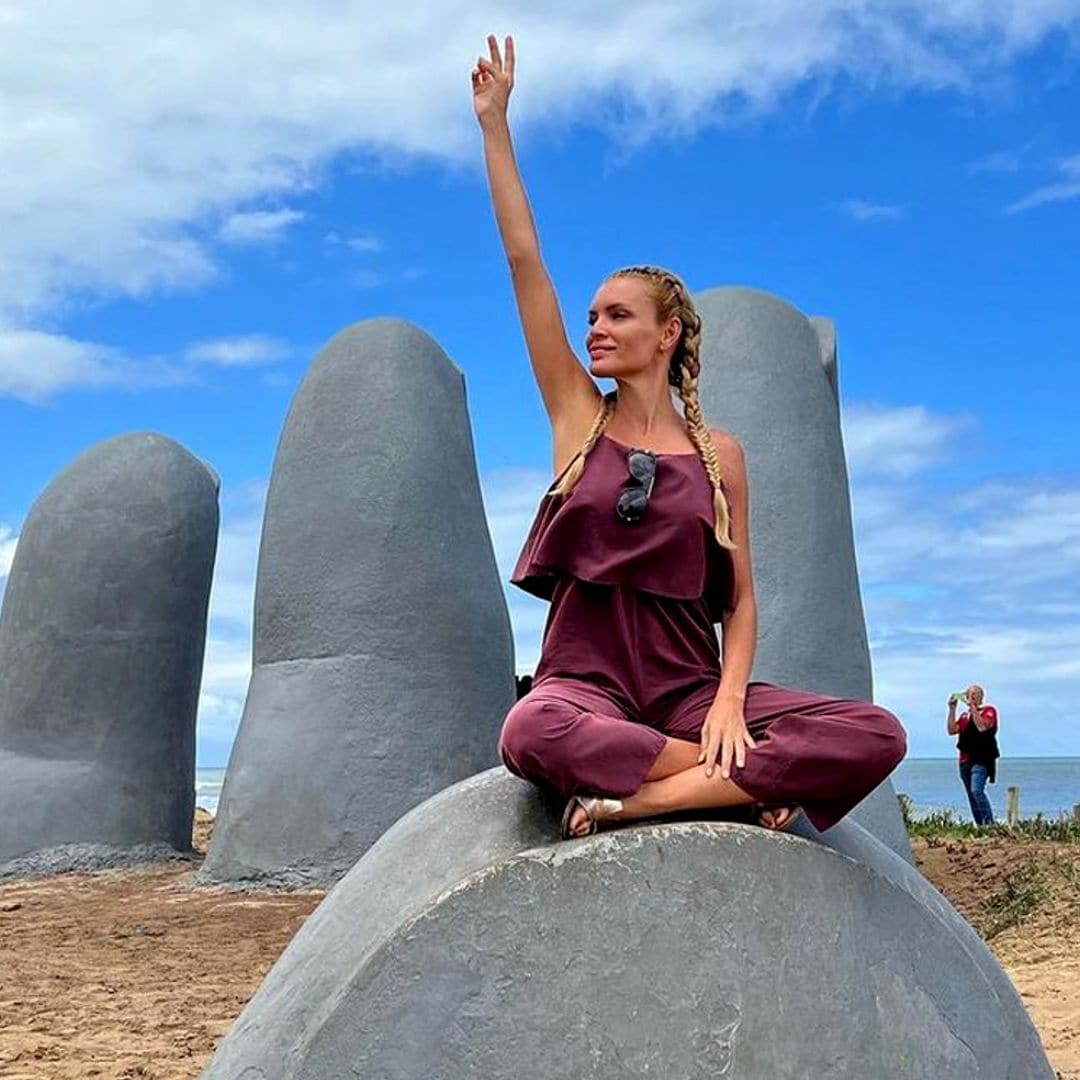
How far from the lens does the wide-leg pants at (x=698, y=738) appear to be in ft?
8.80

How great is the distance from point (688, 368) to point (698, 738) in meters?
0.71

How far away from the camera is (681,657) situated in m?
2.93

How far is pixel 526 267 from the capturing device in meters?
2.97

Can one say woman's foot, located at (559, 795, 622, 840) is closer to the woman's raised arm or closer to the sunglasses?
A: the sunglasses

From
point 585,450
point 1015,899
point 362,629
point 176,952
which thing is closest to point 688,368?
point 585,450

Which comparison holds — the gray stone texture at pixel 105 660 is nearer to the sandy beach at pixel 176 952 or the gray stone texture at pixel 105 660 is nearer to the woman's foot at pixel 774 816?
the sandy beach at pixel 176 952

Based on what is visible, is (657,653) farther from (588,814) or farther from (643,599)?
(588,814)

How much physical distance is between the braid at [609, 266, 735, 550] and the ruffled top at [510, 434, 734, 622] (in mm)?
28

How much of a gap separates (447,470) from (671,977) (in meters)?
6.75

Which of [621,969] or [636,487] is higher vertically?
[636,487]

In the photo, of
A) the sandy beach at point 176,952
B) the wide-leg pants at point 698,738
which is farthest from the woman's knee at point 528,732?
the sandy beach at point 176,952

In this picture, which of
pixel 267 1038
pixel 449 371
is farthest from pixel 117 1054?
pixel 449 371

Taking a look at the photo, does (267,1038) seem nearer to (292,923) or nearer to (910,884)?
(910,884)

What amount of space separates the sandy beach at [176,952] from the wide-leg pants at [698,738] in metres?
2.80
